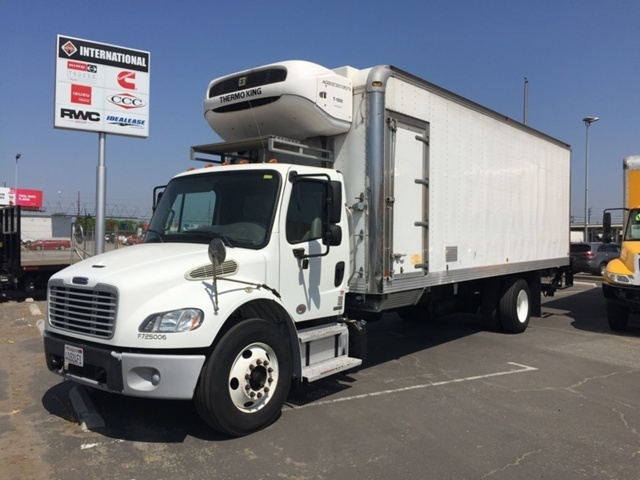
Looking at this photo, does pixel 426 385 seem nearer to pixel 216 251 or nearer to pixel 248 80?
pixel 216 251

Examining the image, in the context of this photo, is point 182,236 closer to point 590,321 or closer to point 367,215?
point 367,215

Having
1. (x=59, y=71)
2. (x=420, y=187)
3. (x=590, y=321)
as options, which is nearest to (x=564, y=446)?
(x=420, y=187)

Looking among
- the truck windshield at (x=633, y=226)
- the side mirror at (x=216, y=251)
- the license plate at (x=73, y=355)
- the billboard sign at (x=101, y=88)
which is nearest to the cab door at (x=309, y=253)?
the side mirror at (x=216, y=251)

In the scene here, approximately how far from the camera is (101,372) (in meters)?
4.38

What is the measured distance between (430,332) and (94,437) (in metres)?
6.82

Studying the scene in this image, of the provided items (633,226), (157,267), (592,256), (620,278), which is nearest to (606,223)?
(633,226)

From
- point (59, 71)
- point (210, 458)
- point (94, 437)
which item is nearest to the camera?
point (210, 458)

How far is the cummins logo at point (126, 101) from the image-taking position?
1245cm

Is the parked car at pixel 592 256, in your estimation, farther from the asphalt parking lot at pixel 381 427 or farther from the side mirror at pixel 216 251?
the side mirror at pixel 216 251

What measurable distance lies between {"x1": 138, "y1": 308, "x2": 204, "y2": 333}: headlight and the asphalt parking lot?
1.07 metres

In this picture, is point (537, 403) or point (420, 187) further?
point (420, 187)

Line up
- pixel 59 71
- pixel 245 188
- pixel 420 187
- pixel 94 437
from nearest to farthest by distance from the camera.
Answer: pixel 94 437
pixel 245 188
pixel 420 187
pixel 59 71

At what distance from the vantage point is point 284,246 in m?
5.22

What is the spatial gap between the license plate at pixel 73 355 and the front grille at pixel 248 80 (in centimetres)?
344
